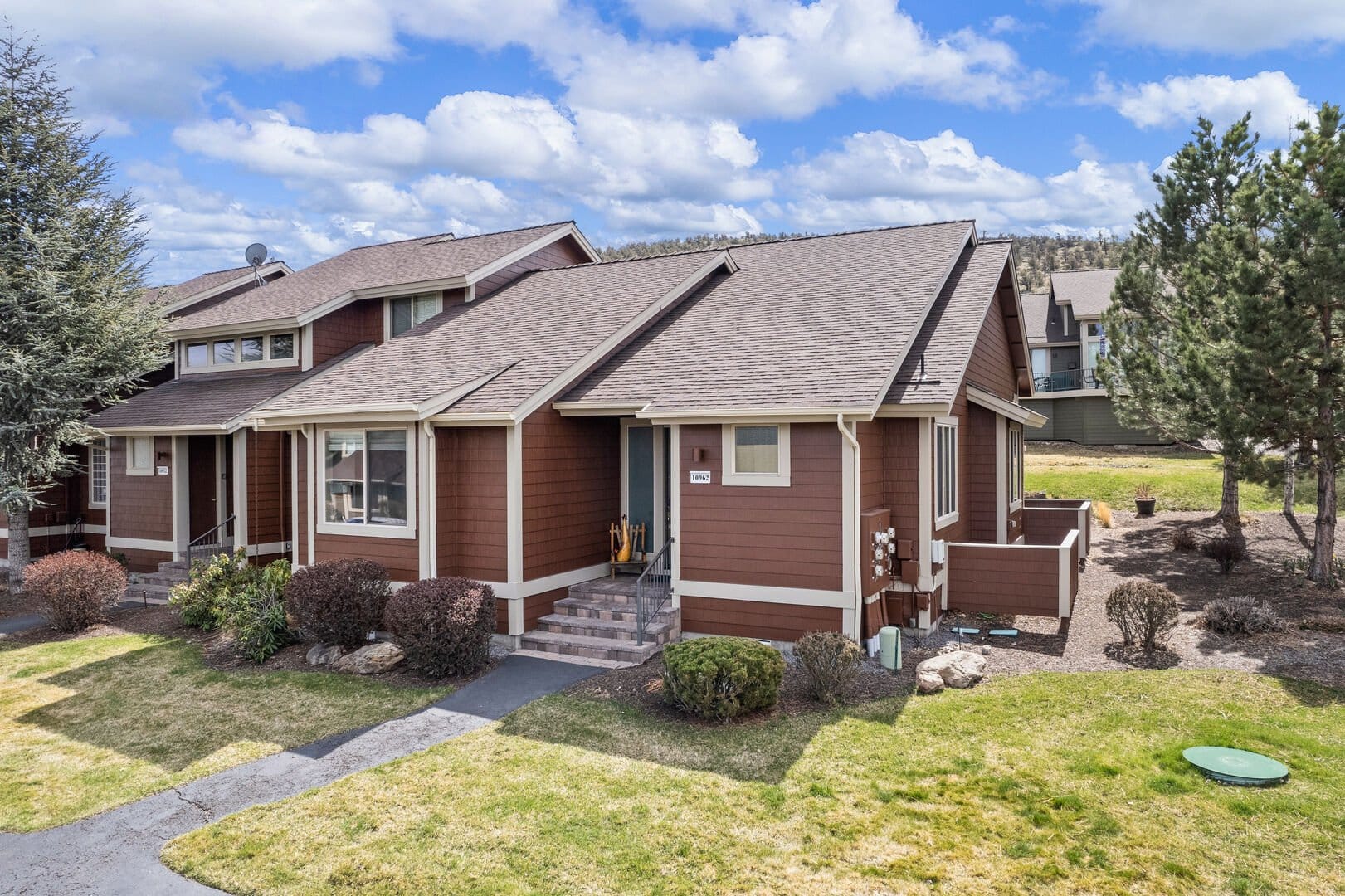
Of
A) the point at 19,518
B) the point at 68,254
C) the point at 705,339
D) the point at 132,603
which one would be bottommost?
the point at 132,603

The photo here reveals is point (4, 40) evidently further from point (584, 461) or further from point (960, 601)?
point (960, 601)

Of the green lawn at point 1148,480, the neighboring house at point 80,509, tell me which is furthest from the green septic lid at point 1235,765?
the neighboring house at point 80,509

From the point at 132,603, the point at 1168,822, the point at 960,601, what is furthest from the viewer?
the point at 132,603

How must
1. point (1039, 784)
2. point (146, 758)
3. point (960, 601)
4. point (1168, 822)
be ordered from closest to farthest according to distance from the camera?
point (1168, 822) < point (1039, 784) < point (146, 758) < point (960, 601)

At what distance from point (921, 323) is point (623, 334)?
4598 mm

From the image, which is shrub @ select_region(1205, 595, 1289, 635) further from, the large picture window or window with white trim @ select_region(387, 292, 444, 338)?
window with white trim @ select_region(387, 292, 444, 338)

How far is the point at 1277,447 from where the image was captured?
13.2m

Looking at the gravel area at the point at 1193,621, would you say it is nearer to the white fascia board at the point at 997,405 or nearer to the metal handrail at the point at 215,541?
the white fascia board at the point at 997,405

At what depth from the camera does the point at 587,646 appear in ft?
33.8

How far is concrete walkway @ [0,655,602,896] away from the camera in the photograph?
544cm

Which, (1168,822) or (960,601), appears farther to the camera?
(960,601)

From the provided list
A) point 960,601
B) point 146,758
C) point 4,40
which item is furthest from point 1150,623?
point 4,40

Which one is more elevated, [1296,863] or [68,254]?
[68,254]

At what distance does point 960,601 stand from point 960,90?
34.7ft
